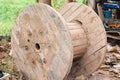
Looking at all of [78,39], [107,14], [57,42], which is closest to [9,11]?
[107,14]

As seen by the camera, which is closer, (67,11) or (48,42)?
(48,42)

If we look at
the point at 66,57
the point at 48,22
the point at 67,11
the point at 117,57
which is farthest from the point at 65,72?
the point at 117,57

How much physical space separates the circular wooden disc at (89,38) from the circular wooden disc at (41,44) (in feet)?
2.63

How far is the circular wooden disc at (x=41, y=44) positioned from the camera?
455 centimetres

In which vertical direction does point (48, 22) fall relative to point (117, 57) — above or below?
above

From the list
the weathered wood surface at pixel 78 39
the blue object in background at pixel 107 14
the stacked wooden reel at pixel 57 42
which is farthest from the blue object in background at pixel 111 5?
the weathered wood surface at pixel 78 39

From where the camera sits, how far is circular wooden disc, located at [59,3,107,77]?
5.22 m

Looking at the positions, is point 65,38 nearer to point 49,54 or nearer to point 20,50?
point 49,54

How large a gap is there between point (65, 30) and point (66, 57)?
1.32 ft

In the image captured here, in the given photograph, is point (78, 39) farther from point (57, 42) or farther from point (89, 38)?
point (57, 42)

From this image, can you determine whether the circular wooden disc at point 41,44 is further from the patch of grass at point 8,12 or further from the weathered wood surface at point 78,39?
the patch of grass at point 8,12

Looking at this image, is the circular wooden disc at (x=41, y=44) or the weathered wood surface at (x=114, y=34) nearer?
the circular wooden disc at (x=41, y=44)

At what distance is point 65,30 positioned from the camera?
4469 mm

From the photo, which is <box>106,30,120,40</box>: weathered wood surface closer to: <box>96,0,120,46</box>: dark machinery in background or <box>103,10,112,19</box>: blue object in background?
<box>96,0,120,46</box>: dark machinery in background
